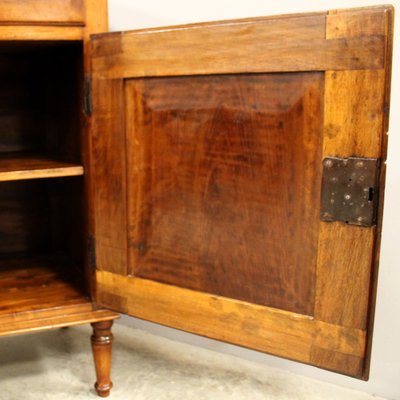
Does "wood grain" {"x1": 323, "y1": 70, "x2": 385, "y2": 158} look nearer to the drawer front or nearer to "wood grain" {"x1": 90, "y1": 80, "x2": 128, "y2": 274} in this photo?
"wood grain" {"x1": 90, "y1": 80, "x2": 128, "y2": 274}

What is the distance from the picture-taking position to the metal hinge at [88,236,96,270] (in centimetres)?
120

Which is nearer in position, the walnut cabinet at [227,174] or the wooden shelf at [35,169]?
the walnut cabinet at [227,174]

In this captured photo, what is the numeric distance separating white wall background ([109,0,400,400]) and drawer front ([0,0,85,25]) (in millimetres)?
424

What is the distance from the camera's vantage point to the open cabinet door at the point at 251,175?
84cm

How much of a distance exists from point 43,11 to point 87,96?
18cm

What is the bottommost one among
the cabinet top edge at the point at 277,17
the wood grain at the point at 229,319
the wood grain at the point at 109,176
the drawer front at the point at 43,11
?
the wood grain at the point at 229,319

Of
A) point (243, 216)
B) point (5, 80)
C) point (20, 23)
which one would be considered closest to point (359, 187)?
point (243, 216)

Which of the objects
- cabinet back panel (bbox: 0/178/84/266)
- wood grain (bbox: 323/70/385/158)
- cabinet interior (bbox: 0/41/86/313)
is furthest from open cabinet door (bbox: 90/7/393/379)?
cabinet back panel (bbox: 0/178/84/266)

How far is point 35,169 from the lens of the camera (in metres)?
1.20

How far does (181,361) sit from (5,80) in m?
0.88

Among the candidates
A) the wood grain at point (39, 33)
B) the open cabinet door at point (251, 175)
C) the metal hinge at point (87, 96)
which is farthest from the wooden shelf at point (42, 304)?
the wood grain at point (39, 33)

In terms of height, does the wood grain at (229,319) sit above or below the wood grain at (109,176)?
below

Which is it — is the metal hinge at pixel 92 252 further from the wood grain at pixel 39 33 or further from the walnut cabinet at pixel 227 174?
the wood grain at pixel 39 33

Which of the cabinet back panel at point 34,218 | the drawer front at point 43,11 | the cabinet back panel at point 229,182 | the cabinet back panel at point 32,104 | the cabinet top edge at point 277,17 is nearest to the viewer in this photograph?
the cabinet top edge at point 277,17
